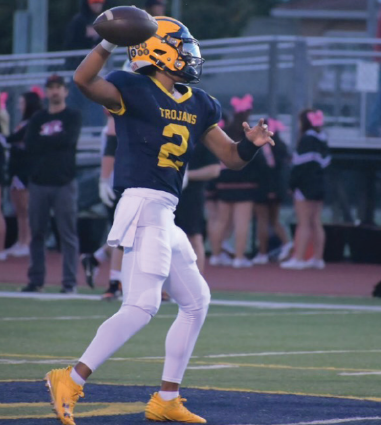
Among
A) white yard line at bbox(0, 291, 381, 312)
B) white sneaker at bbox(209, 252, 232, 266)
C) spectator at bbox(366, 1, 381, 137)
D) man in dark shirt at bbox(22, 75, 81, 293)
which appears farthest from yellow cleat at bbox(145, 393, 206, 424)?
spectator at bbox(366, 1, 381, 137)

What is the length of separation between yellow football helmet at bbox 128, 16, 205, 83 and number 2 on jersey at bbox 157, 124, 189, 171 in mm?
274

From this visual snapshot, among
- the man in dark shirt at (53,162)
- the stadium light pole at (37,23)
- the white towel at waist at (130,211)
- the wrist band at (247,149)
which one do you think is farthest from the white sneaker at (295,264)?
the white towel at waist at (130,211)

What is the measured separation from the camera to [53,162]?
13.3 meters

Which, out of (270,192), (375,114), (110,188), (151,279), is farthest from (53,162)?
(375,114)

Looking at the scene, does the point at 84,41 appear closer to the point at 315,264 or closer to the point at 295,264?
the point at 295,264

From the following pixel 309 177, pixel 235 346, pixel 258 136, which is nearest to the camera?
pixel 258 136

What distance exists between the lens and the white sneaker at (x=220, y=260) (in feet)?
61.6

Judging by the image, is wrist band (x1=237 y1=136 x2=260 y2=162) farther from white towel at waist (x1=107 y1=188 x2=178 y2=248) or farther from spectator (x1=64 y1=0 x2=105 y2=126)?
spectator (x1=64 y1=0 x2=105 y2=126)

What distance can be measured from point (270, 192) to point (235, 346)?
382 inches

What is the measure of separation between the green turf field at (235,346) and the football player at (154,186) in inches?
47.1

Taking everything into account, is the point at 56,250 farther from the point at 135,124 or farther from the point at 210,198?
the point at 135,124

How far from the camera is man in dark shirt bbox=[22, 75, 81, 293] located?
13.3 m

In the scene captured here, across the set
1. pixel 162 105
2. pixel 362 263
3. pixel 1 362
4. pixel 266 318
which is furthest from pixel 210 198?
pixel 162 105

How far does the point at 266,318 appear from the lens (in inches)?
471
